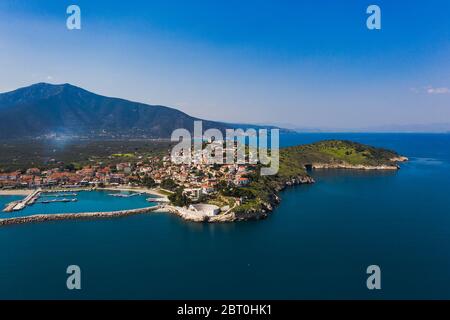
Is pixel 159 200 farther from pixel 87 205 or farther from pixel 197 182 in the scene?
pixel 87 205

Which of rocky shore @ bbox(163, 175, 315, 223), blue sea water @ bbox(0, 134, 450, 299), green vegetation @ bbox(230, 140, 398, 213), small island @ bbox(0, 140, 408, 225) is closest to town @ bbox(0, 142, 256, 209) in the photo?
small island @ bbox(0, 140, 408, 225)

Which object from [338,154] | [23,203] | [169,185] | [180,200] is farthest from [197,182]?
[338,154]

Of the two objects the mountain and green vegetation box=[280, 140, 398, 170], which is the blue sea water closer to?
green vegetation box=[280, 140, 398, 170]

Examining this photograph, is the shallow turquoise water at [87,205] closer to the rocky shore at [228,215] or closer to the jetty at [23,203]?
the jetty at [23,203]

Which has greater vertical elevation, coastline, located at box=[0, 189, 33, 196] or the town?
the town

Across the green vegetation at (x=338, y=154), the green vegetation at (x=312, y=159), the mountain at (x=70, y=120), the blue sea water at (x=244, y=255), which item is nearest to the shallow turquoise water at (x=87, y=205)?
the blue sea water at (x=244, y=255)

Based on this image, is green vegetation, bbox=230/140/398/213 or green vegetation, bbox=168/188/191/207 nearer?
green vegetation, bbox=168/188/191/207
